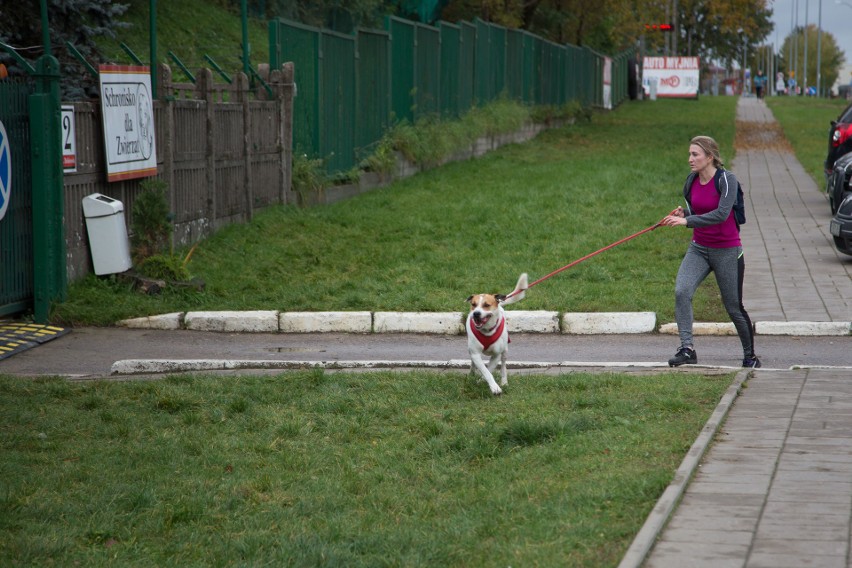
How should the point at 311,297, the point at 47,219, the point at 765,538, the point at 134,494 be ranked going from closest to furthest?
the point at 765,538
the point at 134,494
the point at 47,219
the point at 311,297

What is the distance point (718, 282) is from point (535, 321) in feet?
7.56

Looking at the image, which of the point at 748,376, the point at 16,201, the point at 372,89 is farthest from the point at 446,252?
the point at 372,89

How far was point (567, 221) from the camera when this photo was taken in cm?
1659

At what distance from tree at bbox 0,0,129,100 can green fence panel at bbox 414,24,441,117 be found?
26.3 feet

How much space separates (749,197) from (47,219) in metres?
13.7

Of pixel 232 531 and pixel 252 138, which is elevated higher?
pixel 252 138

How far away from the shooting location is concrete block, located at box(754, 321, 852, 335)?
33.8 feet

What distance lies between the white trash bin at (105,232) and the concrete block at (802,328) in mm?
6369

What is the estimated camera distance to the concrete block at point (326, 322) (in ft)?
35.6

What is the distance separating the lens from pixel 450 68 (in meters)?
25.9

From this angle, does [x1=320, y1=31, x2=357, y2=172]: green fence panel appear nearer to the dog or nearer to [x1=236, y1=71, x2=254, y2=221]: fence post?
[x1=236, y1=71, x2=254, y2=221]: fence post

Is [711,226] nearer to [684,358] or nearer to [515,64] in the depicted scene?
[684,358]

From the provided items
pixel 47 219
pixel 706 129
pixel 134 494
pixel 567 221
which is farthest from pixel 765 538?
pixel 706 129

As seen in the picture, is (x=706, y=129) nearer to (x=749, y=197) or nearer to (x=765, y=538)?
(x=749, y=197)
